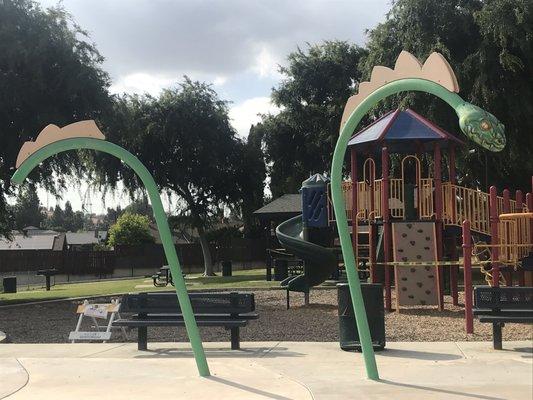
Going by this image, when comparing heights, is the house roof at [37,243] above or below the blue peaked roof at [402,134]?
below

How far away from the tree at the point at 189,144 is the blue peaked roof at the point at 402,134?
20.9 metres

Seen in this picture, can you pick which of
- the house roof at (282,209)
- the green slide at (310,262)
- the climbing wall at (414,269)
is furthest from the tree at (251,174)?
the climbing wall at (414,269)

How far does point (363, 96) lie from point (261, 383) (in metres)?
3.36

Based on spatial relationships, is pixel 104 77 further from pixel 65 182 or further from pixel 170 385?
pixel 170 385

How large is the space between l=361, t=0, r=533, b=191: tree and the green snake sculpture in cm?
1523

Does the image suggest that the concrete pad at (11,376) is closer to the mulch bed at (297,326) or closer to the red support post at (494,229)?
the mulch bed at (297,326)

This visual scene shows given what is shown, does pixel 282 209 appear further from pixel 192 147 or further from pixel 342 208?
pixel 342 208

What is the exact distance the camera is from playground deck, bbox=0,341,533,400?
6.38 m

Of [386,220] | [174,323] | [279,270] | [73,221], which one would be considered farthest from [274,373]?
[73,221]

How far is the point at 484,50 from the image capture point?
2125 centimetres

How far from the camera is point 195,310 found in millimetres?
9852

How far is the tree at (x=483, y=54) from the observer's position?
67.4 feet

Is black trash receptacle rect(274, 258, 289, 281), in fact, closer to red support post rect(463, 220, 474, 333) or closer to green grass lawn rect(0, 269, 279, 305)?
green grass lawn rect(0, 269, 279, 305)

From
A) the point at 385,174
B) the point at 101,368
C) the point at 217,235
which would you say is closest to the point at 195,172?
the point at 217,235
